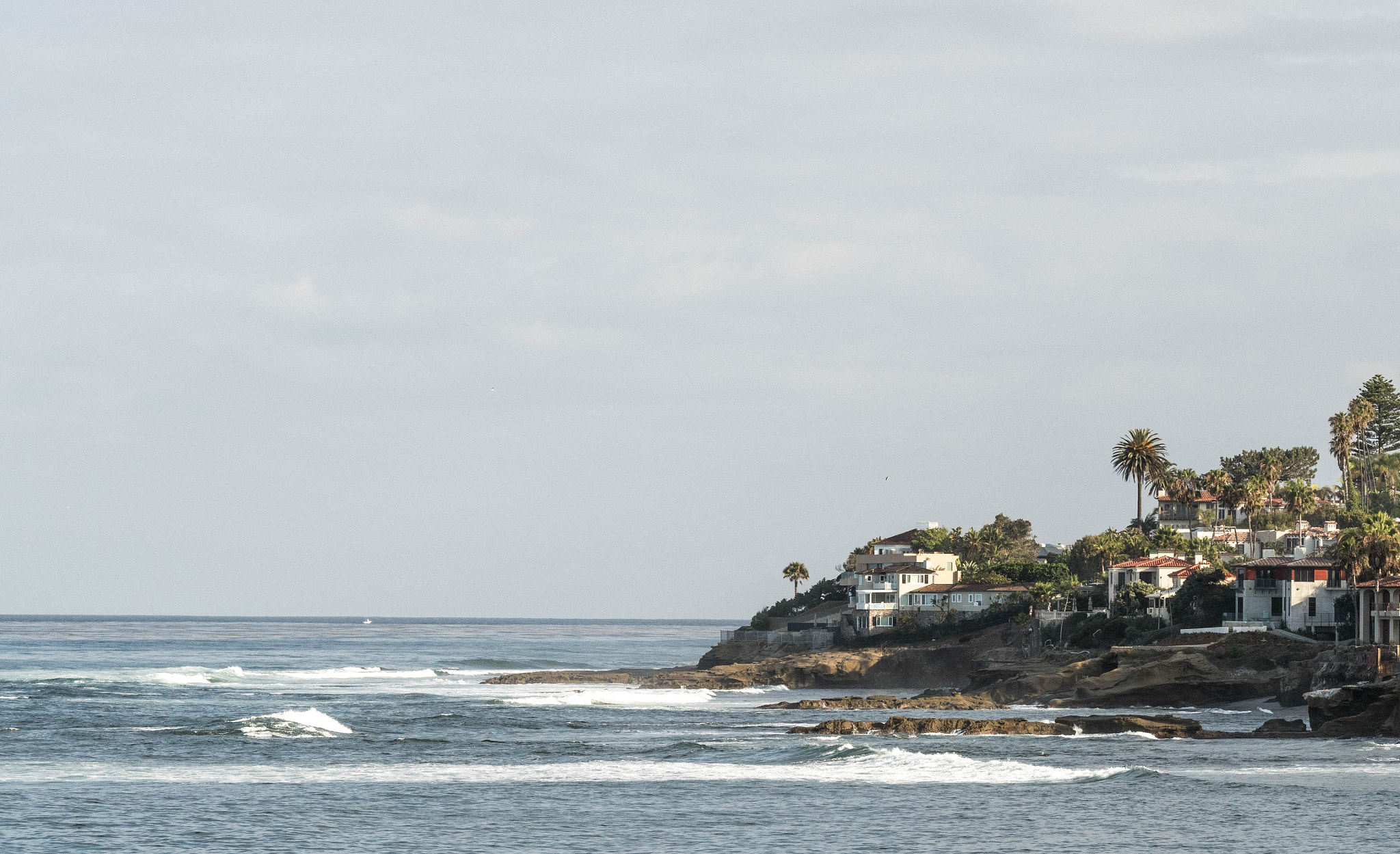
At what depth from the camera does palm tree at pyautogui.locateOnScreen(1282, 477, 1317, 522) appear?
4828 inches

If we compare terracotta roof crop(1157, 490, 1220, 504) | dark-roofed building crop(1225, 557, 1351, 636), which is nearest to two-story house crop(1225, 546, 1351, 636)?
dark-roofed building crop(1225, 557, 1351, 636)

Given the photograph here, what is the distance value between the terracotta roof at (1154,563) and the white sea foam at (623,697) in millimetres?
31695

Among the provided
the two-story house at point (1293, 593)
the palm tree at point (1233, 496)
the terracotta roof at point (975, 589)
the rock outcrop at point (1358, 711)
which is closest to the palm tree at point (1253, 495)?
the palm tree at point (1233, 496)

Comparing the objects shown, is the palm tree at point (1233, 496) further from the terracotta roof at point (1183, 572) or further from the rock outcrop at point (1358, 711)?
the rock outcrop at point (1358, 711)

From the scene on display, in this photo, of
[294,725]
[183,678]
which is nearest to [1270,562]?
[294,725]

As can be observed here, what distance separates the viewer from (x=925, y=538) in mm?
150500

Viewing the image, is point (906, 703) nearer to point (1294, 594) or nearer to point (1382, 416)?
point (1294, 594)

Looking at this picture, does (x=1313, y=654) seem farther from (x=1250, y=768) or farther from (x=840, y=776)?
(x=840, y=776)

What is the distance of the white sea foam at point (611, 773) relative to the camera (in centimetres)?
5144

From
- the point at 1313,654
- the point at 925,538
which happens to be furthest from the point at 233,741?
the point at 925,538

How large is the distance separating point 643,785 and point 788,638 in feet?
250

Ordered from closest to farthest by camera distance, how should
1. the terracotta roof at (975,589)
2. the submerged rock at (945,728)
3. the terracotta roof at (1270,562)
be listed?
the submerged rock at (945,728)
the terracotta roof at (1270,562)
the terracotta roof at (975,589)

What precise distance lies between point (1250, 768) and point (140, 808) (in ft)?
123

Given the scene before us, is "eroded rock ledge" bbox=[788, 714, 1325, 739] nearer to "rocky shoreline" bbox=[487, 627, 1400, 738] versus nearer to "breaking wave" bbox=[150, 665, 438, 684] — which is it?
"rocky shoreline" bbox=[487, 627, 1400, 738]
